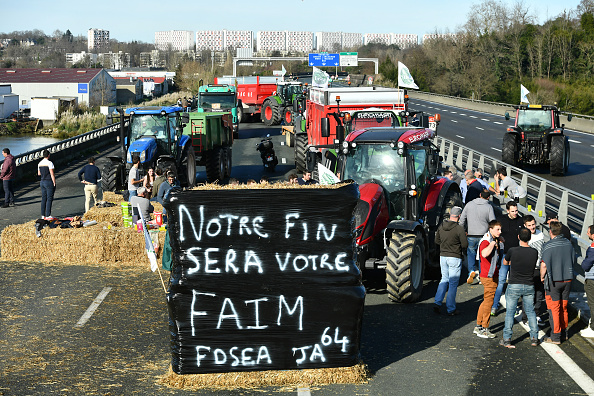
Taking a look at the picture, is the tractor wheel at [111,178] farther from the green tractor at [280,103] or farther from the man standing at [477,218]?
the green tractor at [280,103]

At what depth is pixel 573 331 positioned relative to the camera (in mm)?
10398

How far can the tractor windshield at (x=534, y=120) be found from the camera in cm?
2814

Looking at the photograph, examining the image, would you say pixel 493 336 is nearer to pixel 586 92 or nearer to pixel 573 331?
pixel 573 331

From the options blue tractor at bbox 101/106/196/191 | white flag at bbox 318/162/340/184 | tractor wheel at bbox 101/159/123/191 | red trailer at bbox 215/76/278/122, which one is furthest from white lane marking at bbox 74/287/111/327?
red trailer at bbox 215/76/278/122

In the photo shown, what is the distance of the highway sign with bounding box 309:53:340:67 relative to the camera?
8850 cm

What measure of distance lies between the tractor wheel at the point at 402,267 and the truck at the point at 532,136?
1708 cm

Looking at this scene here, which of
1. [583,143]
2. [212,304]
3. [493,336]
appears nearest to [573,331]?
[493,336]

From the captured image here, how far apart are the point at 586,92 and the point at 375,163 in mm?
58729

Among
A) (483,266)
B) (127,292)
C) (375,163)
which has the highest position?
(375,163)

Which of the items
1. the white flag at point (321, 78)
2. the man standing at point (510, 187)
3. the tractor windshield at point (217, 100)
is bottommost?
the man standing at point (510, 187)

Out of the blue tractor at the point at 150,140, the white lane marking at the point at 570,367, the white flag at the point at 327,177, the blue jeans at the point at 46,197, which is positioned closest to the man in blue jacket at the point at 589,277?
the white lane marking at the point at 570,367

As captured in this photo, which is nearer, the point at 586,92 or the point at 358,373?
the point at 358,373

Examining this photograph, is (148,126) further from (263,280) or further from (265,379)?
(265,379)

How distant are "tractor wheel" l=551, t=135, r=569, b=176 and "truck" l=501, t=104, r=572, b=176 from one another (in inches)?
12.7
